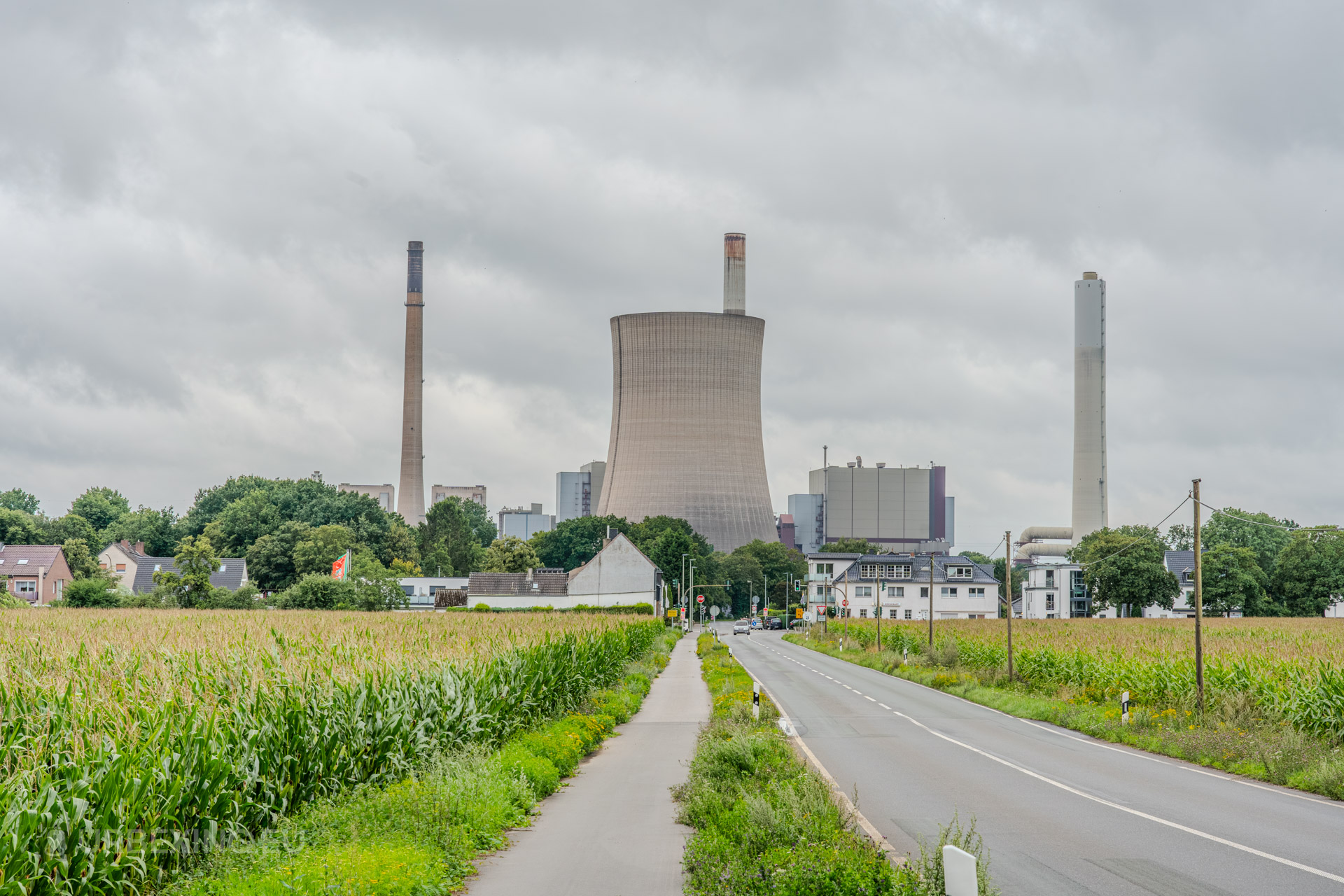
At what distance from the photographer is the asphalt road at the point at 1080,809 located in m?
9.57

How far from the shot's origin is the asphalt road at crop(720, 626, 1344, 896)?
377 inches

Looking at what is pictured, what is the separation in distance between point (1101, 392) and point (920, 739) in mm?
96021

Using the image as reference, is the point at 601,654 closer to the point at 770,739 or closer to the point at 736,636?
the point at 770,739

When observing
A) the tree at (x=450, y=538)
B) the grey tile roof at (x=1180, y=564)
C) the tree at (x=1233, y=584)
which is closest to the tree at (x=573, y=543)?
the tree at (x=450, y=538)

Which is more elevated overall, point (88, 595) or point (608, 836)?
point (608, 836)

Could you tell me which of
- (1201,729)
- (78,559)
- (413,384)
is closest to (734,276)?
(413,384)

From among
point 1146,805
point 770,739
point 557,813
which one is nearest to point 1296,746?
point 1146,805

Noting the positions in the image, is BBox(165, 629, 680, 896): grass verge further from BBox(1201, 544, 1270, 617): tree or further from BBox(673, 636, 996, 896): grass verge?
BBox(1201, 544, 1270, 617): tree

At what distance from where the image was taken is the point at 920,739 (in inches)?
814

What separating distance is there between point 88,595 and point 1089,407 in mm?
89811

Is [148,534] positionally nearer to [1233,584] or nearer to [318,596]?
[318,596]

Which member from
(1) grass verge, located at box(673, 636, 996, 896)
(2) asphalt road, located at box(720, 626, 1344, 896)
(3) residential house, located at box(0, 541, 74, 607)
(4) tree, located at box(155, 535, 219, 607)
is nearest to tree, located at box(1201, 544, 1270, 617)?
(4) tree, located at box(155, 535, 219, 607)

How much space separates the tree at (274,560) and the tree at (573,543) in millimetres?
40016

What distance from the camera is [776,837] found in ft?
30.1
